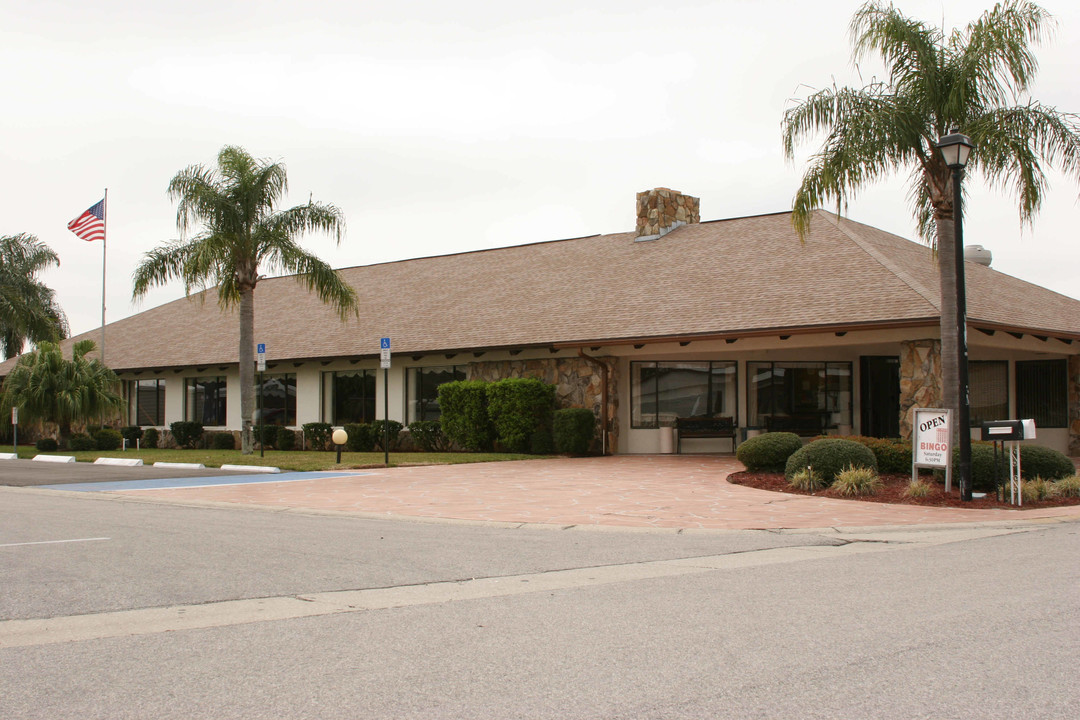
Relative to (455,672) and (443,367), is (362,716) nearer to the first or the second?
(455,672)

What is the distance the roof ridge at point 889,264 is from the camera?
1983 cm

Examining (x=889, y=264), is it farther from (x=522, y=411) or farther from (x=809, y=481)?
(x=522, y=411)

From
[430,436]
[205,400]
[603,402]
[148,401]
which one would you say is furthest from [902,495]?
[148,401]

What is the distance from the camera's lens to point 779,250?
2598 cm

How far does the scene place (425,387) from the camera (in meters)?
28.6

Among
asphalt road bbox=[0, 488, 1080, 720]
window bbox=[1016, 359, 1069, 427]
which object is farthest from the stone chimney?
asphalt road bbox=[0, 488, 1080, 720]

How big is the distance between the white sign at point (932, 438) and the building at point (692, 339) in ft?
14.8

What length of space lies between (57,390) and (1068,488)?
27.9 meters

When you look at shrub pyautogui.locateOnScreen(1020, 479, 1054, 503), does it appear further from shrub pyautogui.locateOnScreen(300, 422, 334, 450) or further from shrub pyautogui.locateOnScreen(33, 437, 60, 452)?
shrub pyautogui.locateOnScreen(33, 437, 60, 452)

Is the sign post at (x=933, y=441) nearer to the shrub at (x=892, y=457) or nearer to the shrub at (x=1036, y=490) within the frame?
the shrub at (x=1036, y=490)

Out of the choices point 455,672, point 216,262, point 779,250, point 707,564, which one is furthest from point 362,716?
point 779,250

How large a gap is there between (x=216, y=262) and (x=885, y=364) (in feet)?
58.0

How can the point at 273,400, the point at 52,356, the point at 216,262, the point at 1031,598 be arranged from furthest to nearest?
the point at 273,400
the point at 52,356
the point at 216,262
the point at 1031,598

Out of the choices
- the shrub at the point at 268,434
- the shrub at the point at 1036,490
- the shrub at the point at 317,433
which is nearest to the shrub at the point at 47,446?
the shrub at the point at 268,434
